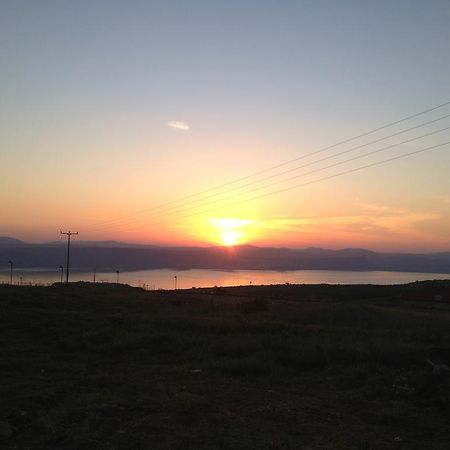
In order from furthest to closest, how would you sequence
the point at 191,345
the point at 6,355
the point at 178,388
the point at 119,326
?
the point at 119,326 → the point at 191,345 → the point at 6,355 → the point at 178,388

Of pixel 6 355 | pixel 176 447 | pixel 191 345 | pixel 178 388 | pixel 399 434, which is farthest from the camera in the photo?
pixel 191 345

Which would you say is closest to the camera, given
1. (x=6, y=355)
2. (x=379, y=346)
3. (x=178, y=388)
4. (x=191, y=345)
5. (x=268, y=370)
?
(x=178, y=388)

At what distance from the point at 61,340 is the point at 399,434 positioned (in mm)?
12068

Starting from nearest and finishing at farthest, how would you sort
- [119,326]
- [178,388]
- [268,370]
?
1. [178,388]
2. [268,370]
3. [119,326]

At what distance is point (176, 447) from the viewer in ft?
23.0

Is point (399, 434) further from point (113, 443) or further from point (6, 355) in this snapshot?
point (6, 355)

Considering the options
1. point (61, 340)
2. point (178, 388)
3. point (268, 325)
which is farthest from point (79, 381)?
point (268, 325)

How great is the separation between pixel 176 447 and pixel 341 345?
8.78 meters

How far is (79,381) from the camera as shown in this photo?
434 inches

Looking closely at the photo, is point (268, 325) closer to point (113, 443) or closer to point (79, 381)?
point (79, 381)

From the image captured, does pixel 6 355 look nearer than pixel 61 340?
Yes

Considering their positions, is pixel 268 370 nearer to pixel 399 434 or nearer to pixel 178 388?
pixel 178 388

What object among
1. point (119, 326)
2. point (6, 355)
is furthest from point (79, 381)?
point (119, 326)

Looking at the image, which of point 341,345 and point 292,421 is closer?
point 292,421
